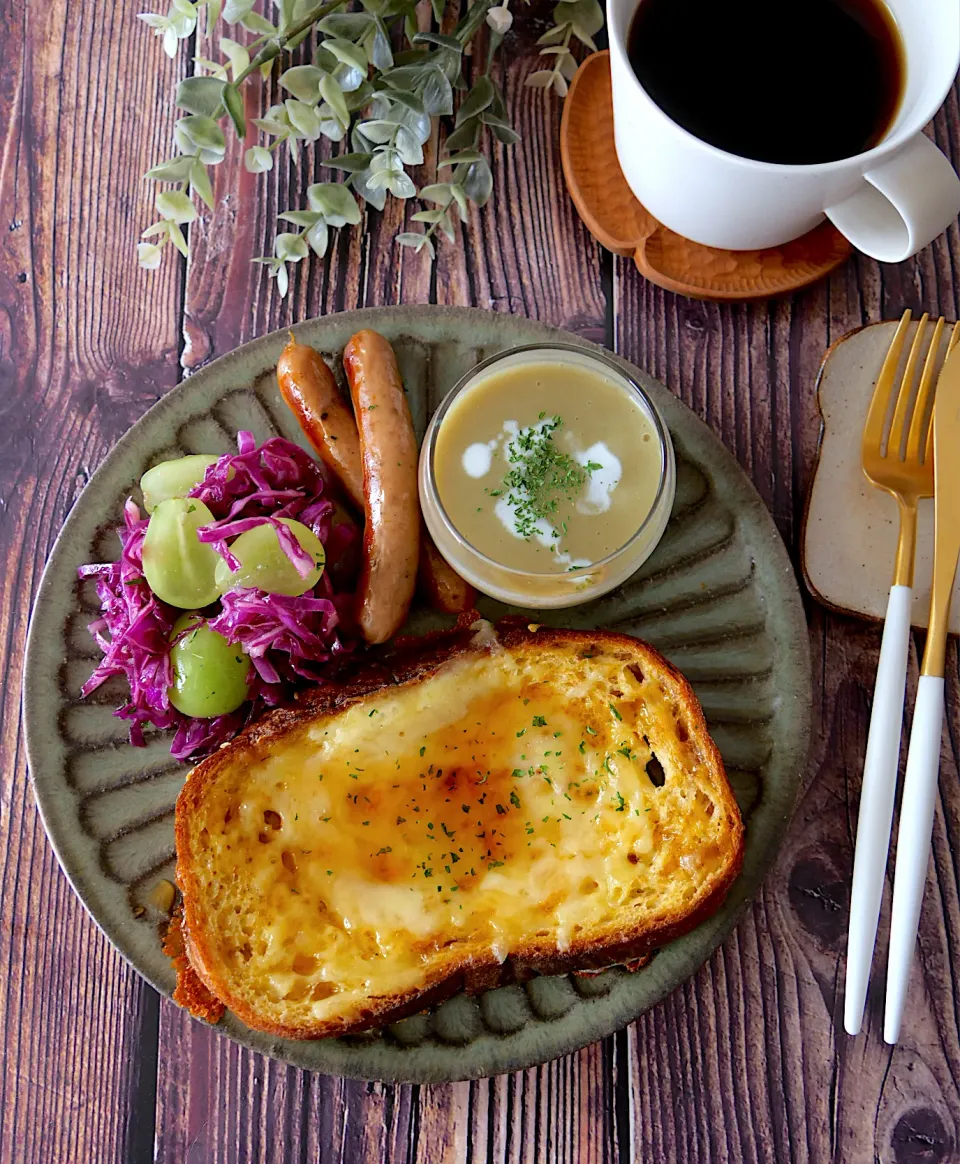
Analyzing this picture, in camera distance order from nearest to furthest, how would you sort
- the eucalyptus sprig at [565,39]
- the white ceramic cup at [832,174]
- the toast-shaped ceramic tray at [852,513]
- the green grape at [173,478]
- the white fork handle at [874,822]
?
the white ceramic cup at [832,174] < the white fork handle at [874,822] < the green grape at [173,478] < the toast-shaped ceramic tray at [852,513] < the eucalyptus sprig at [565,39]

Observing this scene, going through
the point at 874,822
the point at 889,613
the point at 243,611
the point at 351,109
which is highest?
the point at 351,109

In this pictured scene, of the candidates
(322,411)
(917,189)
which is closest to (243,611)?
(322,411)

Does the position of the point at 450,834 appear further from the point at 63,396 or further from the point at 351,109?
the point at 351,109

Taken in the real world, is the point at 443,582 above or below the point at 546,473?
below

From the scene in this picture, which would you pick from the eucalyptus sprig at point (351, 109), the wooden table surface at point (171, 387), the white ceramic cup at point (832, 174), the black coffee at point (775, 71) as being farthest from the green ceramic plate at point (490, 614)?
the black coffee at point (775, 71)

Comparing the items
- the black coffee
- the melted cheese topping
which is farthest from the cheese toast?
the black coffee

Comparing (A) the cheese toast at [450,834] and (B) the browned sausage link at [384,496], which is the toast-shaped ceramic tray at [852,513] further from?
(B) the browned sausage link at [384,496]

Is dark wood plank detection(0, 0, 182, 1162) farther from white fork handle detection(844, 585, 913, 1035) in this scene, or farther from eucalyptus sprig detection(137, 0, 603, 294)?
white fork handle detection(844, 585, 913, 1035)
